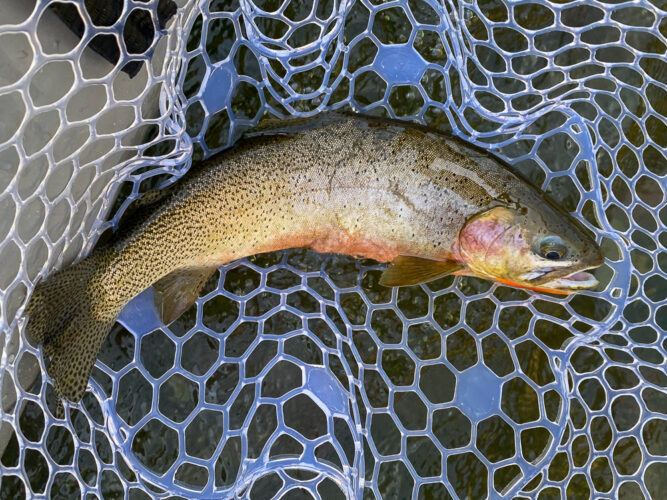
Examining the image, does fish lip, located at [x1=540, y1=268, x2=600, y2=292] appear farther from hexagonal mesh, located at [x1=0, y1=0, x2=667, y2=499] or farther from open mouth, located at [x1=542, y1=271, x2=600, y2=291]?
hexagonal mesh, located at [x1=0, y1=0, x2=667, y2=499]

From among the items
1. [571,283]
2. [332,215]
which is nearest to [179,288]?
[332,215]

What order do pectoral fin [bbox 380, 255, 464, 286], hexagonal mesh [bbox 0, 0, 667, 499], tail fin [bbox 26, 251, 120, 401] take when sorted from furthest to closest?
1. hexagonal mesh [bbox 0, 0, 667, 499]
2. pectoral fin [bbox 380, 255, 464, 286]
3. tail fin [bbox 26, 251, 120, 401]

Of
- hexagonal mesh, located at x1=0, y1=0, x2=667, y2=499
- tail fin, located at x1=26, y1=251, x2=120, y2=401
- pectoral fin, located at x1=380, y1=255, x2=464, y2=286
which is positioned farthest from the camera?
hexagonal mesh, located at x1=0, y1=0, x2=667, y2=499

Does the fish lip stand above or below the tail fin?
below

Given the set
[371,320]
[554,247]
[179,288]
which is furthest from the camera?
[371,320]

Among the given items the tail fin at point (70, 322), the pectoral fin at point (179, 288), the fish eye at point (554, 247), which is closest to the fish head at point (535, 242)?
the fish eye at point (554, 247)

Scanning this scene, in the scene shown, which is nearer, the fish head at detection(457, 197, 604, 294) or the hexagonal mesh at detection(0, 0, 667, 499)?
the fish head at detection(457, 197, 604, 294)

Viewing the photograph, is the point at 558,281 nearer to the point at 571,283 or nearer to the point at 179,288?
the point at 571,283

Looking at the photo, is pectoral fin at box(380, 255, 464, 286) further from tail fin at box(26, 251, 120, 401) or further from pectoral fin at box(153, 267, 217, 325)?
tail fin at box(26, 251, 120, 401)

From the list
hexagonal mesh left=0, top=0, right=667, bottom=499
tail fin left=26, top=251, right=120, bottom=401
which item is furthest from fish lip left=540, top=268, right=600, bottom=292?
tail fin left=26, top=251, right=120, bottom=401
